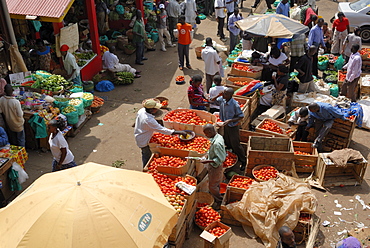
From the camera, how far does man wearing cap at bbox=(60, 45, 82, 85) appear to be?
1115 cm

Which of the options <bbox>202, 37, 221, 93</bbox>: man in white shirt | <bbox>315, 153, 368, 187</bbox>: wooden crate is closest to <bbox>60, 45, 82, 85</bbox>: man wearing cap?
<bbox>202, 37, 221, 93</bbox>: man in white shirt

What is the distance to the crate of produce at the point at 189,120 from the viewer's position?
27.5ft

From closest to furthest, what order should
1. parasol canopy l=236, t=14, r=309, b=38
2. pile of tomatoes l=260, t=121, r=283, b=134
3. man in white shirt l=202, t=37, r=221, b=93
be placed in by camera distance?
pile of tomatoes l=260, t=121, r=283, b=134 < parasol canopy l=236, t=14, r=309, b=38 < man in white shirt l=202, t=37, r=221, b=93

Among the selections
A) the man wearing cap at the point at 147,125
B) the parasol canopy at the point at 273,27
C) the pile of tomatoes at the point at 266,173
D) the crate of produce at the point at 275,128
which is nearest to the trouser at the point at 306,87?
the parasol canopy at the point at 273,27

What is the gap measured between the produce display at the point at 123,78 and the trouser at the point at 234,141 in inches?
214

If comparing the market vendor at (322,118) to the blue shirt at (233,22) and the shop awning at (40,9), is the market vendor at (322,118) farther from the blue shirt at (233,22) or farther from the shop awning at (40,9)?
the shop awning at (40,9)

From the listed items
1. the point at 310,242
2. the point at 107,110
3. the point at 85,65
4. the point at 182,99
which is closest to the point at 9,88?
the point at 107,110

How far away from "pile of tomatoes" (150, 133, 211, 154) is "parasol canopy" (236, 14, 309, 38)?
4.66 meters

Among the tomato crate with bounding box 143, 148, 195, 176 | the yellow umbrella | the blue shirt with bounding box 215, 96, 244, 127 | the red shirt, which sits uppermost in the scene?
the yellow umbrella

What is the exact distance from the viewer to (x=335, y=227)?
7.08 metres

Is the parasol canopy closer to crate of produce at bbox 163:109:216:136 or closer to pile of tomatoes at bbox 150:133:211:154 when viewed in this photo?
crate of produce at bbox 163:109:216:136

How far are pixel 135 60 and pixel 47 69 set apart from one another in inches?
171

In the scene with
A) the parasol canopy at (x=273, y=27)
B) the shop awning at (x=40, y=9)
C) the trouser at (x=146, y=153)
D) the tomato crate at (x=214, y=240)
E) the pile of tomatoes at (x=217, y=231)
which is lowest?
the pile of tomatoes at (x=217, y=231)

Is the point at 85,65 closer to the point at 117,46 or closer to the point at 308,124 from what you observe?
the point at 117,46
